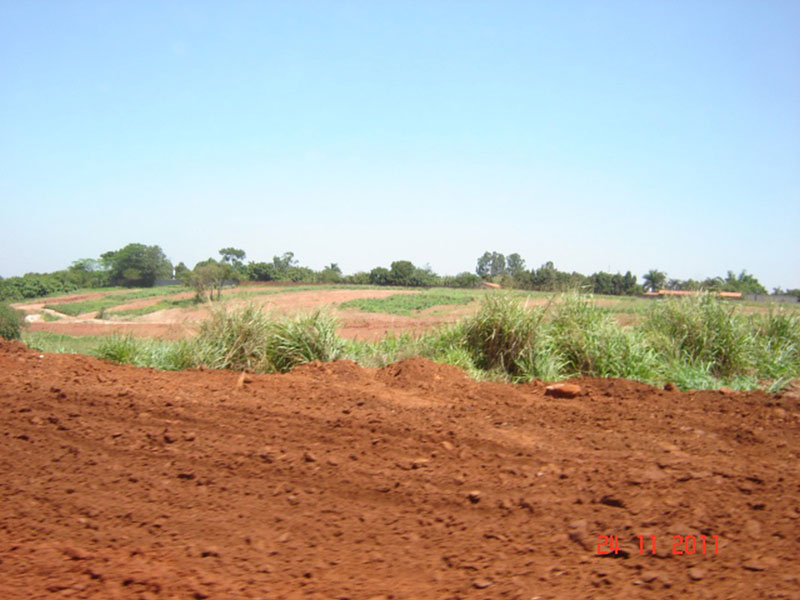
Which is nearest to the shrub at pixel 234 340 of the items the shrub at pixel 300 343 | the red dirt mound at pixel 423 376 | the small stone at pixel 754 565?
the shrub at pixel 300 343

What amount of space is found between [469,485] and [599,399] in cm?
275

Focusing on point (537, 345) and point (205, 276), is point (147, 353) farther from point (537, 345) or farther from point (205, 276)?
point (205, 276)

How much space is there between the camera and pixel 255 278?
7288 centimetres

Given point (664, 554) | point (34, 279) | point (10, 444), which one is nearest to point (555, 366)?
point (664, 554)

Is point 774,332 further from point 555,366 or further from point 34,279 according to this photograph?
point 34,279

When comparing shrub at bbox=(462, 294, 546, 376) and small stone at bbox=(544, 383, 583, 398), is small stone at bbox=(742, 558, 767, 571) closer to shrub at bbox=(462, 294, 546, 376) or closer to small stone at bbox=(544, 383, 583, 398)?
small stone at bbox=(544, 383, 583, 398)

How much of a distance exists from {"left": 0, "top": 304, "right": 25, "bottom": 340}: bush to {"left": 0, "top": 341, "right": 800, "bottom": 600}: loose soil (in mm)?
14247

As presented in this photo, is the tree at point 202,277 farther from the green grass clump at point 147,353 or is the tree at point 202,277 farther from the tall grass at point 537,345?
the tall grass at point 537,345

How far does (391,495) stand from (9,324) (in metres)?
18.7

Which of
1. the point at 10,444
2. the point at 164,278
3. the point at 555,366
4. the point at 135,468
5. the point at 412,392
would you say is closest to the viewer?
the point at 135,468

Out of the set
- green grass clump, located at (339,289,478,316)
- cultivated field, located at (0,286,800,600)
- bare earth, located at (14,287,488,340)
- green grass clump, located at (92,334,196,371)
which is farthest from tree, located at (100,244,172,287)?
cultivated field, located at (0,286,800,600)

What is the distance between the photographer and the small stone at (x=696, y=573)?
2643 mm

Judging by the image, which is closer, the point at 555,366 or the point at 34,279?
the point at 555,366
